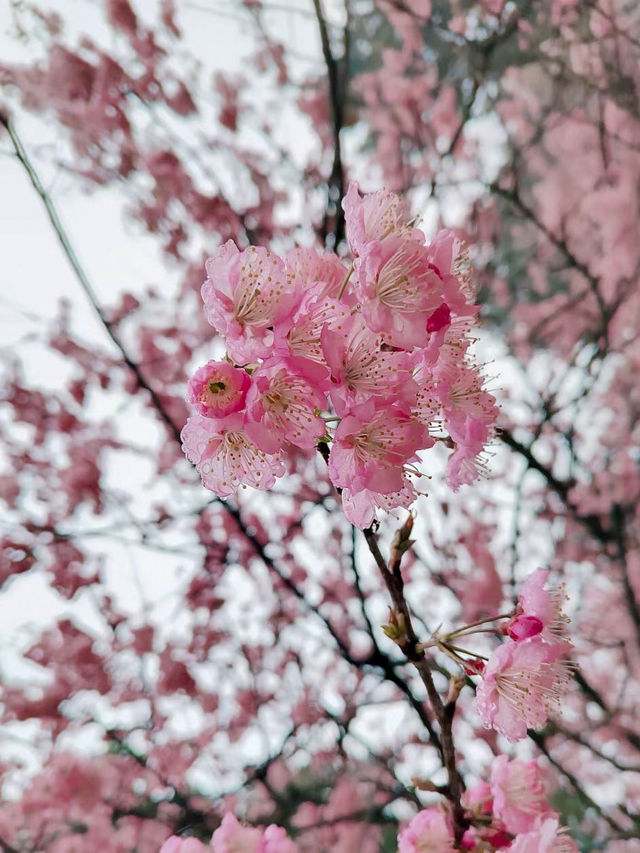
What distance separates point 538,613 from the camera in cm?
74

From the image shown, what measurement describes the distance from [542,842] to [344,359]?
61cm

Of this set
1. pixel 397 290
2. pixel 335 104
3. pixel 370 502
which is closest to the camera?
pixel 397 290

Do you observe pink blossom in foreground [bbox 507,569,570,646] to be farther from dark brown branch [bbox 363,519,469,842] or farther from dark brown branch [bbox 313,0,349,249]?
dark brown branch [bbox 313,0,349,249]

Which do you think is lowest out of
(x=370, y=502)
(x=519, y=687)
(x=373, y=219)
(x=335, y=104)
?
(x=519, y=687)

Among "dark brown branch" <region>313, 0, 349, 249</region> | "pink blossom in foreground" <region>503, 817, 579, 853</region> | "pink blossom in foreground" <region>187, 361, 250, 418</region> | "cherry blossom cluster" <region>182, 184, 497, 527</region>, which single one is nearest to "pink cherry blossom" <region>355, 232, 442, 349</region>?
"cherry blossom cluster" <region>182, 184, 497, 527</region>

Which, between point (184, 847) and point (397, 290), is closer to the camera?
point (397, 290)

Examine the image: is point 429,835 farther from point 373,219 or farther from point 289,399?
point 373,219

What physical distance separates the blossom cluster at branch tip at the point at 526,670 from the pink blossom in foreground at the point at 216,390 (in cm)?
40

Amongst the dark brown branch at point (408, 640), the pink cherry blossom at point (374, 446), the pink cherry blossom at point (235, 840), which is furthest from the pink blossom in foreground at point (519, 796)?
the pink cherry blossom at point (374, 446)

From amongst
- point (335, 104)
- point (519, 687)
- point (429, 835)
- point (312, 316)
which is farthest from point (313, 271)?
point (335, 104)

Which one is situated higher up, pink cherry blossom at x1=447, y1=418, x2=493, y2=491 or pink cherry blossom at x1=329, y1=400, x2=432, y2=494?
pink cherry blossom at x1=447, y1=418, x2=493, y2=491

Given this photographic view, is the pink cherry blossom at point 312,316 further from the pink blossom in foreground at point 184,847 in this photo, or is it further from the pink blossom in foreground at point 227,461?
the pink blossom in foreground at point 184,847

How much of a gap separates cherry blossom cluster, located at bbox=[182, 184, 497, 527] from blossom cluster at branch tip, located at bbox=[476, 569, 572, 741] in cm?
18

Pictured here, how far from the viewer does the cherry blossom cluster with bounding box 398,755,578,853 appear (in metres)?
0.77
